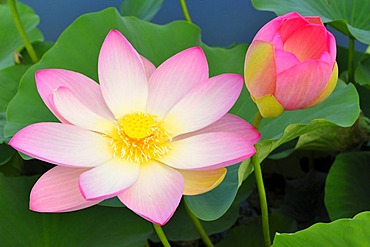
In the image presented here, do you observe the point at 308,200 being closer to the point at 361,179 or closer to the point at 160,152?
the point at 361,179

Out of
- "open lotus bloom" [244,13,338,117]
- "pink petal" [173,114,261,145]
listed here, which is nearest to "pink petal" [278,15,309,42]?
"open lotus bloom" [244,13,338,117]

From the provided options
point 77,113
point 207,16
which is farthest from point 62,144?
point 207,16

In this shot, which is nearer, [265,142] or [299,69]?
[299,69]

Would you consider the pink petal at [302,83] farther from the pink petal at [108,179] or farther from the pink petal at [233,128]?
the pink petal at [108,179]

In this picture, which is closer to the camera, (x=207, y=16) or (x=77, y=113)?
(x=77, y=113)

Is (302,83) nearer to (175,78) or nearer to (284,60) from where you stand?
(284,60)

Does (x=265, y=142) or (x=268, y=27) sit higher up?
(x=268, y=27)

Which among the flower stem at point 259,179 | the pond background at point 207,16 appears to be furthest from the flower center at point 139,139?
the pond background at point 207,16

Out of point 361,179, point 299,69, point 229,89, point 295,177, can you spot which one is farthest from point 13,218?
point 295,177
